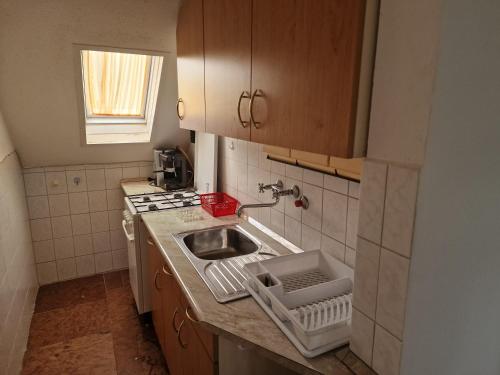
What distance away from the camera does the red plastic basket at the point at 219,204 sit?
2.07 metres

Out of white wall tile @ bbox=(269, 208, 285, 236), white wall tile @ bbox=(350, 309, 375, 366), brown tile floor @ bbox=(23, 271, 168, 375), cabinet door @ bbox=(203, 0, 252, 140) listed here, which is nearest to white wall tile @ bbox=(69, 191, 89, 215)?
brown tile floor @ bbox=(23, 271, 168, 375)

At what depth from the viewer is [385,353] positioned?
2.52ft

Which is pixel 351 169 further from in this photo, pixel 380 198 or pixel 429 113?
pixel 429 113

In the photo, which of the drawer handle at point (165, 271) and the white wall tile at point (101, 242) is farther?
the white wall tile at point (101, 242)

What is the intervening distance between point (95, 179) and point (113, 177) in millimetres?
143

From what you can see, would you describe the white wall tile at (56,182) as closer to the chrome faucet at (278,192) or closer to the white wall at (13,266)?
the white wall at (13,266)

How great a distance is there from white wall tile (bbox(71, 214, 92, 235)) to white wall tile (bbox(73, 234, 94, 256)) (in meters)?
0.05

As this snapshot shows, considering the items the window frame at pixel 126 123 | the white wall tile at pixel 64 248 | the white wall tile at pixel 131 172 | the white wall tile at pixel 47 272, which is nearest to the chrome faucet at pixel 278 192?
the window frame at pixel 126 123

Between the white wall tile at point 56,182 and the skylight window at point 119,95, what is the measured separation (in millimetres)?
395

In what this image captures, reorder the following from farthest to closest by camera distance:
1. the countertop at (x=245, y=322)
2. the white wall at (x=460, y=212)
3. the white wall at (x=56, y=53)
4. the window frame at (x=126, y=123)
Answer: the window frame at (x=126, y=123), the white wall at (x=56, y=53), the countertop at (x=245, y=322), the white wall at (x=460, y=212)

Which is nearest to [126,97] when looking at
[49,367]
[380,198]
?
[49,367]

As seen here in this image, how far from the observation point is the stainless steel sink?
1245mm

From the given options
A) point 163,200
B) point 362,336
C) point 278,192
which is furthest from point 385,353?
point 163,200

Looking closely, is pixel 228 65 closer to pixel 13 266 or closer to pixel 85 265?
pixel 13 266
